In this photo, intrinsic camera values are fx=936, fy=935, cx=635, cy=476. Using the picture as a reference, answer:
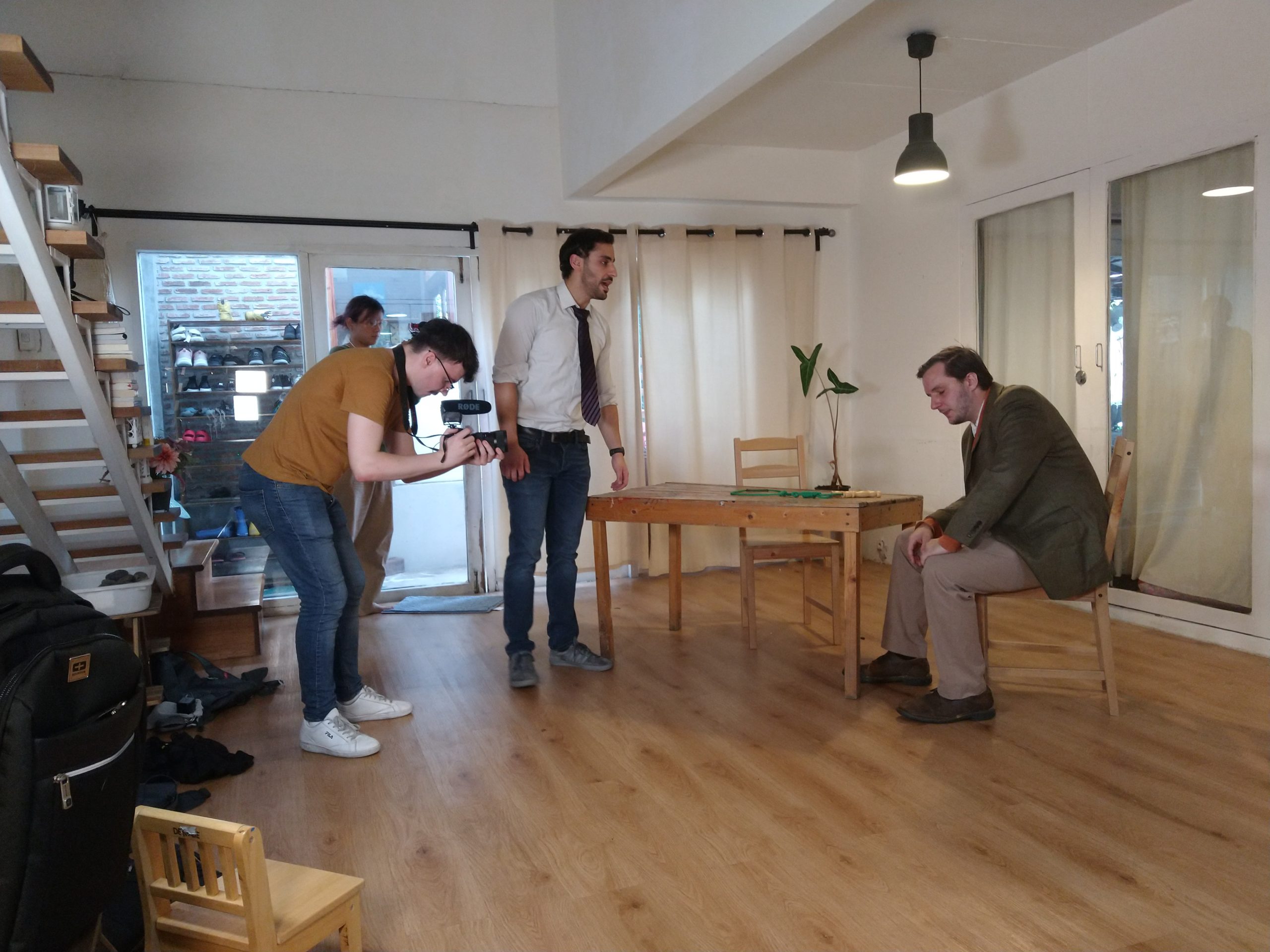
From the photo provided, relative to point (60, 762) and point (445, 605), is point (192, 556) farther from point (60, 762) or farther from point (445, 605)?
point (60, 762)

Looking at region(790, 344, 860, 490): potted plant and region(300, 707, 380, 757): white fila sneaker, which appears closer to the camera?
region(300, 707, 380, 757): white fila sneaker

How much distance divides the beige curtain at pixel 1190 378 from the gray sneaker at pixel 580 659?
2.32 m

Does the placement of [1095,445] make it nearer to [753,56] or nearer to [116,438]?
[753,56]

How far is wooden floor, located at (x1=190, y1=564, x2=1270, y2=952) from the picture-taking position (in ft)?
5.80

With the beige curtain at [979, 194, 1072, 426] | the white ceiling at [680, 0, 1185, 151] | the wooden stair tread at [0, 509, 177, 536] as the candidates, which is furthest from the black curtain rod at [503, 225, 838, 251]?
the wooden stair tread at [0, 509, 177, 536]

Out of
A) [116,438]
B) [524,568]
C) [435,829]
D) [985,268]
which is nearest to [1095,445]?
[985,268]

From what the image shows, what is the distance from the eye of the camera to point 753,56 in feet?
9.89

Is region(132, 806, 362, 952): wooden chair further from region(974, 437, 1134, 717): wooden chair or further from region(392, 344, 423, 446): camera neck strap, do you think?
region(974, 437, 1134, 717): wooden chair

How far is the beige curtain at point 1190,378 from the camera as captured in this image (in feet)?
11.6

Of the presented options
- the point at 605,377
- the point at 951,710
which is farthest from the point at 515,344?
the point at 951,710

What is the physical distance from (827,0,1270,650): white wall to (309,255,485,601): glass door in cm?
232

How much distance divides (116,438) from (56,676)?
191 cm

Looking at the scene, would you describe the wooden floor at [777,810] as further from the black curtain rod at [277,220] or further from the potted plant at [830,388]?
the black curtain rod at [277,220]

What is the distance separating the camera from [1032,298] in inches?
176
